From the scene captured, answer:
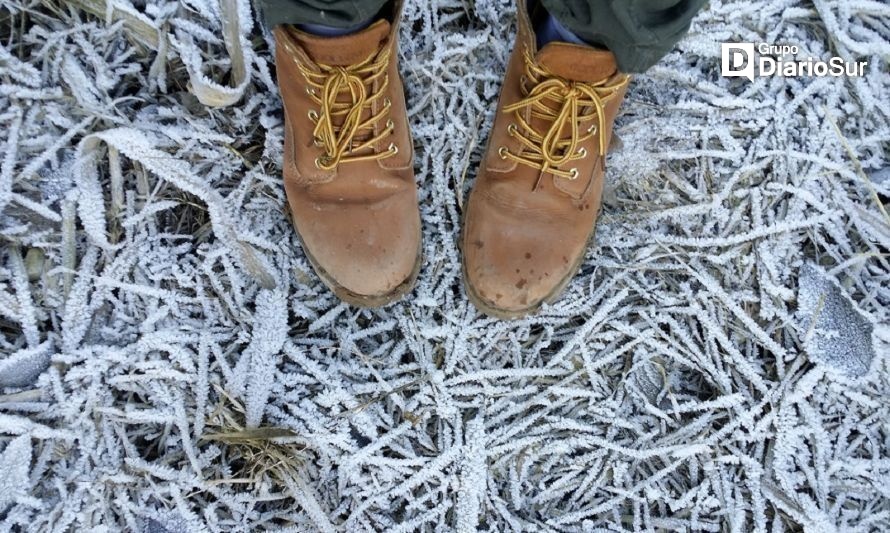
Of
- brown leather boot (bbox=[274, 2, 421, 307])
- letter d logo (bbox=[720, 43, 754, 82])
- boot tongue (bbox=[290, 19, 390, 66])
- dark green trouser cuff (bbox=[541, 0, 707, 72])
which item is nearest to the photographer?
dark green trouser cuff (bbox=[541, 0, 707, 72])

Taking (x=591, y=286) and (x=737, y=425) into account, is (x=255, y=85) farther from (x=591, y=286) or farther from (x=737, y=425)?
(x=737, y=425)

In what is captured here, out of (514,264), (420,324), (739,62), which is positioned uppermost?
(739,62)

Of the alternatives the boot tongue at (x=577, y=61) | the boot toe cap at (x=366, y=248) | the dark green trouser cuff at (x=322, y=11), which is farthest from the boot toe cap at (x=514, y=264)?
the dark green trouser cuff at (x=322, y=11)

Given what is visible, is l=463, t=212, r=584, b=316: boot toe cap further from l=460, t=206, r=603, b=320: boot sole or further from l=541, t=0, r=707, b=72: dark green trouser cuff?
l=541, t=0, r=707, b=72: dark green trouser cuff

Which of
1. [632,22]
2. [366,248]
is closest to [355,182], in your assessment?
[366,248]

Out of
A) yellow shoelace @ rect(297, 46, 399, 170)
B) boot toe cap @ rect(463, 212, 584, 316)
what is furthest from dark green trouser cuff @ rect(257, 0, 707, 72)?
boot toe cap @ rect(463, 212, 584, 316)

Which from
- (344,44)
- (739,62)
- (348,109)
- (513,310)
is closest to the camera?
(344,44)

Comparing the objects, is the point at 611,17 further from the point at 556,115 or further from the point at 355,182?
the point at 355,182

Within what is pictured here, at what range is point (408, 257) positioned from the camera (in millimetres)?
1048

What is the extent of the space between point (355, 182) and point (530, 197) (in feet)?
0.83

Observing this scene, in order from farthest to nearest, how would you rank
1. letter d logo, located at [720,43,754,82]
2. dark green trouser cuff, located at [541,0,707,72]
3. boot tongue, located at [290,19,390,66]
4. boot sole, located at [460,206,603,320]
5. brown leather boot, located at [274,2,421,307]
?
letter d logo, located at [720,43,754,82] < boot sole, located at [460,206,603,320] < brown leather boot, located at [274,2,421,307] < boot tongue, located at [290,19,390,66] < dark green trouser cuff, located at [541,0,707,72]

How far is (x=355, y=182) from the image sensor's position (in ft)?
3.33

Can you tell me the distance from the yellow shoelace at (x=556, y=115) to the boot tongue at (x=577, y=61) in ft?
0.04

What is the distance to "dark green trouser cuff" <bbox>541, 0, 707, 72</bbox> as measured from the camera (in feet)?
2.33
